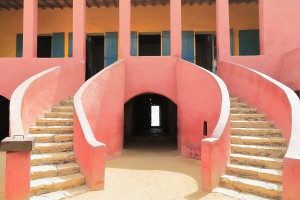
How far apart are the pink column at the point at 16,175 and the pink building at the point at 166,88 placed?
1 cm

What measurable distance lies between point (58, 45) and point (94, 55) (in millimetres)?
4551

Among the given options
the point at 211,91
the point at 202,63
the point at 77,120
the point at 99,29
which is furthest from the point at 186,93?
the point at 202,63

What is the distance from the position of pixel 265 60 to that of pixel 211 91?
10.6ft

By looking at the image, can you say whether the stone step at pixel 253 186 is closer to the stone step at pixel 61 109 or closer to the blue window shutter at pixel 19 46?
the stone step at pixel 61 109

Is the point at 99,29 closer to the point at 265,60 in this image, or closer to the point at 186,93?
the point at 186,93

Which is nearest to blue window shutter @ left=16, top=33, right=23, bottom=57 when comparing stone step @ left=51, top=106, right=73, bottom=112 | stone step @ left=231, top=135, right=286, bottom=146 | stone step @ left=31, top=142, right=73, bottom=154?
stone step @ left=51, top=106, right=73, bottom=112

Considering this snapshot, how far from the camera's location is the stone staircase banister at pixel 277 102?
13.0ft

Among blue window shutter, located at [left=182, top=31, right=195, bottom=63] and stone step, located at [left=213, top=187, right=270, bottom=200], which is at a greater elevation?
blue window shutter, located at [left=182, top=31, right=195, bottom=63]

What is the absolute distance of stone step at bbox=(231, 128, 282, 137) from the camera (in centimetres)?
604

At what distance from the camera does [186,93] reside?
8625 millimetres

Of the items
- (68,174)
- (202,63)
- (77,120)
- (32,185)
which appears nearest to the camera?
(32,185)

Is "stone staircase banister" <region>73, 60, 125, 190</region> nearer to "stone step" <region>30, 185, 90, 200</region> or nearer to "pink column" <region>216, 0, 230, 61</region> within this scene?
"stone step" <region>30, 185, 90, 200</region>

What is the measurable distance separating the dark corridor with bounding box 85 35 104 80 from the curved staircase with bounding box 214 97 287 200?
10238mm

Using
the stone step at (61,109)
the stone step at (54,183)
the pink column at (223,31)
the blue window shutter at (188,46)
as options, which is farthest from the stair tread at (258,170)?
the blue window shutter at (188,46)
